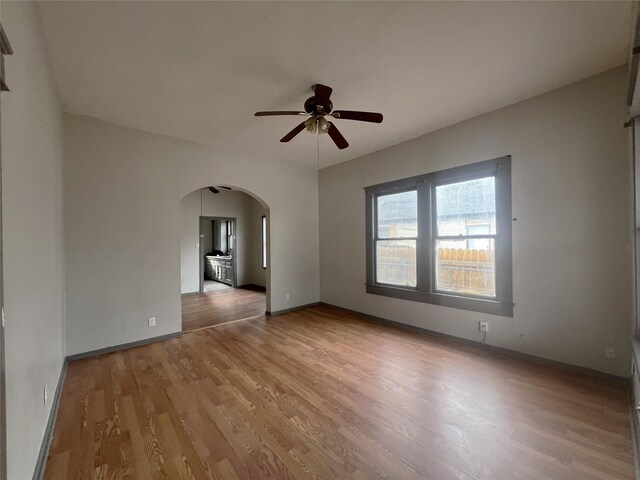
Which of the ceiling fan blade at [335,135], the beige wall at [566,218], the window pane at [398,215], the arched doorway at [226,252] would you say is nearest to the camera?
the beige wall at [566,218]

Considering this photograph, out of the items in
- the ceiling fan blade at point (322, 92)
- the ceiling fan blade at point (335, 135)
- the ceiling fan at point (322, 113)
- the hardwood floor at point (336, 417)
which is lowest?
the hardwood floor at point (336, 417)

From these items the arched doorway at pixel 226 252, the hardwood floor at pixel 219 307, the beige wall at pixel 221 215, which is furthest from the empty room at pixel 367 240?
the beige wall at pixel 221 215

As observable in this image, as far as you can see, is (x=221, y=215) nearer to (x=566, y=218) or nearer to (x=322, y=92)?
(x=322, y=92)

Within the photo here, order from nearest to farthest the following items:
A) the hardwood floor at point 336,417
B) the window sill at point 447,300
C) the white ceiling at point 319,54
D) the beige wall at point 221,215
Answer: the hardwood floor at point 336,417, the white ceiling at point 319,54, the window sill at point 447,300, the beige wall at point 221,215

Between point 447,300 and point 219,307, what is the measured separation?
14.0ft

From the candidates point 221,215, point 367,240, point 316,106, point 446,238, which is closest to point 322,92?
point 316,106

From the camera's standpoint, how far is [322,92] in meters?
2.43

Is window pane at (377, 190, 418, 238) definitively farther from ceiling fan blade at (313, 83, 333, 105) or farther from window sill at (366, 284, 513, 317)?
ceiling fan blade at (313, 83, 333, 105)

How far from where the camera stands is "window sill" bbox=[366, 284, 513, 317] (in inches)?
118

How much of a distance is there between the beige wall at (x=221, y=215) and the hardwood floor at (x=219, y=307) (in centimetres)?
57

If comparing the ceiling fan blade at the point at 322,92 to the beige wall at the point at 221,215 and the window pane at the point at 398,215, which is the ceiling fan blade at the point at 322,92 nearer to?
the window pane at the point at 398,215

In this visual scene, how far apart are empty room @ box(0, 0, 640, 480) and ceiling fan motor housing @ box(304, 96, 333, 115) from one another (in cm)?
2

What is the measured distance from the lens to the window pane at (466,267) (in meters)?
3.13

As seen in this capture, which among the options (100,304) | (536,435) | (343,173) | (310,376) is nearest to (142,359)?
(100,304)
